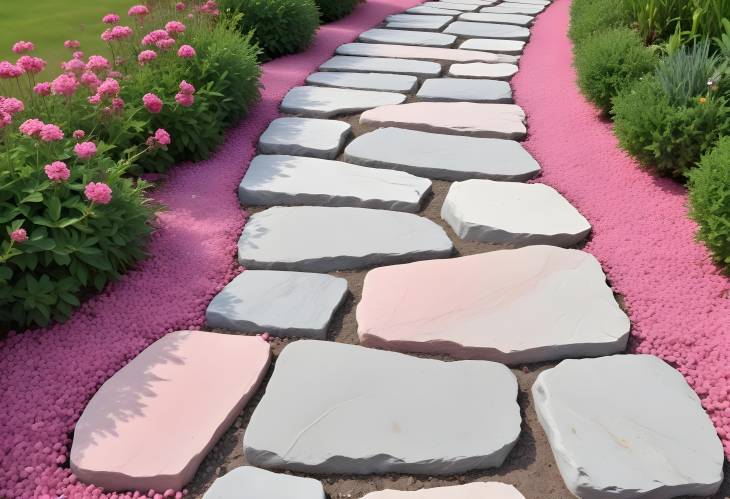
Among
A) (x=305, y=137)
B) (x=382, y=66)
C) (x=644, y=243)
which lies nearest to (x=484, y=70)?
(x=382, y=66)

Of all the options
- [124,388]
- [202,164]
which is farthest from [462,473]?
[202,164]

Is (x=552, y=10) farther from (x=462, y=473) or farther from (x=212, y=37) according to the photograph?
(x=462, y=473)

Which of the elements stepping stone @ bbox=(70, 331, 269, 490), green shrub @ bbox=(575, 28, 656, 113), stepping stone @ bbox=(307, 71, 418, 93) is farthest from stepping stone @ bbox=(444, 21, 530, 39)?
stepping stone @ bbox=(70, 331, 269, 490)

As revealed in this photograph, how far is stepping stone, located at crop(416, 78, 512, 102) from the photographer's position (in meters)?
4.38

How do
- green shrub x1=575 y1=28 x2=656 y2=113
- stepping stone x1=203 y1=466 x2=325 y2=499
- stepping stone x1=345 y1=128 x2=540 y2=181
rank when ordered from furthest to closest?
green shrub x1=575 y1=28 x2=656 y2=113, stepping stone x1=345 y1=128 x2=540 y2=181, stepping stone x1=203 y1=466 x2=325 y2=499

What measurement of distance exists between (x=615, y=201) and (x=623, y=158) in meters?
0.54

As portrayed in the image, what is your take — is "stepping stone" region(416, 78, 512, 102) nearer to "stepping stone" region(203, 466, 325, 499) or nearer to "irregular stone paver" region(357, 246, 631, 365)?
"irregular stone paver" region(357, 246, 631, 365)

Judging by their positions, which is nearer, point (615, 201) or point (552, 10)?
point (615, 201)

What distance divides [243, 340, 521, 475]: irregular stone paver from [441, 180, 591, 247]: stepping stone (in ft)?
2.71

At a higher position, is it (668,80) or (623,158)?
(668,80)

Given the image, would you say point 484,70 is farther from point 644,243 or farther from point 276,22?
point 644,243

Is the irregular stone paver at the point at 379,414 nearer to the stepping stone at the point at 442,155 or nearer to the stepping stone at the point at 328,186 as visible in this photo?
the stepping stone at the point at 328,186

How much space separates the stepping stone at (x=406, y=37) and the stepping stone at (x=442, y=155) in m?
2.23

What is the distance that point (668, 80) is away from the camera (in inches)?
130
